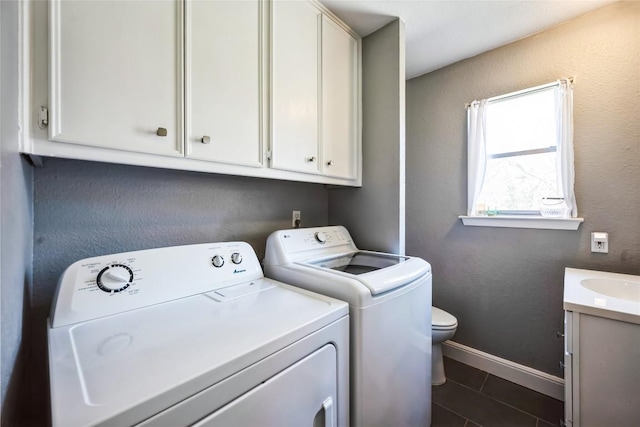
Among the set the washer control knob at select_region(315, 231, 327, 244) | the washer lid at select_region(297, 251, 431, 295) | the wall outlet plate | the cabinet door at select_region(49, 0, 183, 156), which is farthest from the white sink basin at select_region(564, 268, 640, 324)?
the cabinet door at select_region(49, 0, 183, 156)

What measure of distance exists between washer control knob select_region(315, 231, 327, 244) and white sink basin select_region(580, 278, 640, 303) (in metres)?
1.45

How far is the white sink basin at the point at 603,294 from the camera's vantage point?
1055 millimetres

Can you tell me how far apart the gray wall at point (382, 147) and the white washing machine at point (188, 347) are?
2.75ft

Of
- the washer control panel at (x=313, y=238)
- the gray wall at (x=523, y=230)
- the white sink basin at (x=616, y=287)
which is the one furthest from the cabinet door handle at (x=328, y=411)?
the gray wall at (x=523, y=230)

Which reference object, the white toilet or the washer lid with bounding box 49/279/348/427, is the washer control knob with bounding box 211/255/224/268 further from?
the white toilet

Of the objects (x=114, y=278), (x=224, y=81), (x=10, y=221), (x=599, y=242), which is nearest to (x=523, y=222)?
(x=599, y=242)

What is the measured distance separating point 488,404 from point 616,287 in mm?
1035

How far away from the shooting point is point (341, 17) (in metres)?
1.65

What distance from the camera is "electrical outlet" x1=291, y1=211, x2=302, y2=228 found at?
183 cm

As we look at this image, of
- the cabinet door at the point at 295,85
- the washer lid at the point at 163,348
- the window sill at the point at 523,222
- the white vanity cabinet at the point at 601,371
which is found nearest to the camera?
the washer lid at the point at 163,348

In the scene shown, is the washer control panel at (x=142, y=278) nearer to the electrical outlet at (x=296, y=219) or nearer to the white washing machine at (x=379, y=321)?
the white washing machine at (x=379, y=321)

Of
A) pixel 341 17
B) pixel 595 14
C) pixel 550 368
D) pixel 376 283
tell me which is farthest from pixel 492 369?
pixel 341 17

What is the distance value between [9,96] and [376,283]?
3.84 ft

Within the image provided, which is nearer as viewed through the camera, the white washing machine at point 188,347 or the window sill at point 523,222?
the white washing machine at point 188,347
